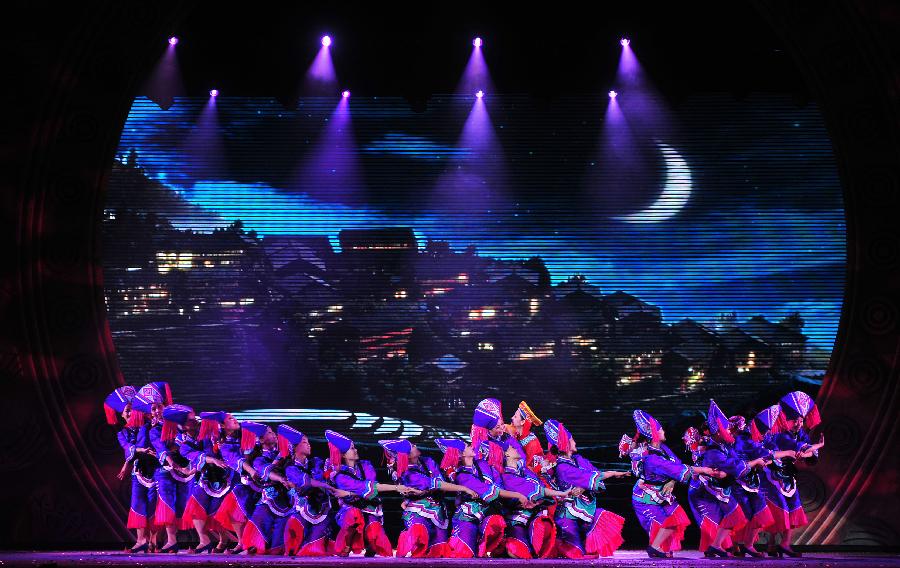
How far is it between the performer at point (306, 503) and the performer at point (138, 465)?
1.12m

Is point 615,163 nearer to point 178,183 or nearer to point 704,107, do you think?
point 704,107

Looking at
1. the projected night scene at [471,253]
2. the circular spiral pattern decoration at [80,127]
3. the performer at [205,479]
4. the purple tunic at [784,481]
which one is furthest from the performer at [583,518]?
the circular spiral pattern decoration at [80,127]

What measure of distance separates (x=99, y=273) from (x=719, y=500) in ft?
19.4

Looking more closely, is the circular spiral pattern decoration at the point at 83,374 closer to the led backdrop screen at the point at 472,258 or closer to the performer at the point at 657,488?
the led backdrop screen at the point at 472,258

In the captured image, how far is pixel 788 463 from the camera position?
7.80 meters

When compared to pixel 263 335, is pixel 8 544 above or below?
below

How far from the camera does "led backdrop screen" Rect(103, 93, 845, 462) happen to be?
9.13 meters

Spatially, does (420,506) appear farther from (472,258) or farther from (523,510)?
(472,258)

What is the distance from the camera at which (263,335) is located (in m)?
9.24

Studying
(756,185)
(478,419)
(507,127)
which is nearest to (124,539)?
(478,419)

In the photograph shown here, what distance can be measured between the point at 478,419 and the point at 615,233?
2852mm

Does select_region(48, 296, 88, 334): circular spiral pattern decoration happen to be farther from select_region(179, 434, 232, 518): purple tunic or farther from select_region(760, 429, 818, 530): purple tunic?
select_region(760, 429, 818, 530): purple tunic

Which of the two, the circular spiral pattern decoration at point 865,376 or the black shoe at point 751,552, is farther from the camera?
the circular spiral pattern decoration at point 865,376

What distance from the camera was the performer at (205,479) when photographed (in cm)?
780
